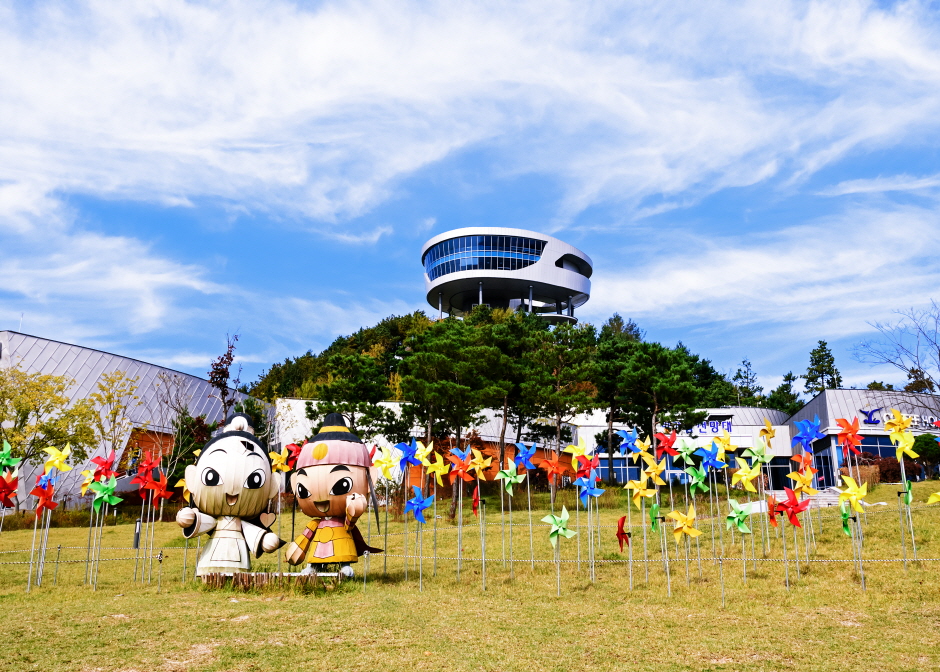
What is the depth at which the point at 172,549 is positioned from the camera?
726 inches

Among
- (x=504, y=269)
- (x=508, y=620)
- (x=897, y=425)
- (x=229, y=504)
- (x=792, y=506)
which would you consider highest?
(x=504, y=269)

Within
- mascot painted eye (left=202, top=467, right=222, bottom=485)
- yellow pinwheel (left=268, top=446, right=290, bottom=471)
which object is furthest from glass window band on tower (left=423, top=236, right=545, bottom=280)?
mascot painted eye (left=202, top=467, right=222, bottom=485)

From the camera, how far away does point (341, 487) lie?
1187 cm

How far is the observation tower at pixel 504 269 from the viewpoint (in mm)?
70750

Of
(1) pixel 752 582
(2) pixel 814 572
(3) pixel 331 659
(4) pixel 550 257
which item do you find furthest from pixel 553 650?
(4) pixel 550 257

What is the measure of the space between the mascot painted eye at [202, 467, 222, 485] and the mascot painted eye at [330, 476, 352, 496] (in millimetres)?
1827

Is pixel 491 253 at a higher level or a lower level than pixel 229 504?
higher

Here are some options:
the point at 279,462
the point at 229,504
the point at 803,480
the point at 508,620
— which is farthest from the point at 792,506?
the point at 229,504

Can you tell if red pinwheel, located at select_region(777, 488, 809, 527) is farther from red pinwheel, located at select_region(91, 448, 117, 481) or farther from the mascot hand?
red pinwheel, located at select_region(91, 448, 117, 481)

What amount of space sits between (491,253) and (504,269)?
2034mm

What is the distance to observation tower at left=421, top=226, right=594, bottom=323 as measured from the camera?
70750 millimetres

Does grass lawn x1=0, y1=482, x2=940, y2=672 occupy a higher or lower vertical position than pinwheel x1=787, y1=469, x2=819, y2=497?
lower

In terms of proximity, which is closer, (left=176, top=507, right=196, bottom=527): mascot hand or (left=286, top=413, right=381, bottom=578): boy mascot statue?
(left=176, top=507, right=196, bottom=527): mascot hand

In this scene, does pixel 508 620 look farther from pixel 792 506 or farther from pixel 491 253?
pixel 491 253
